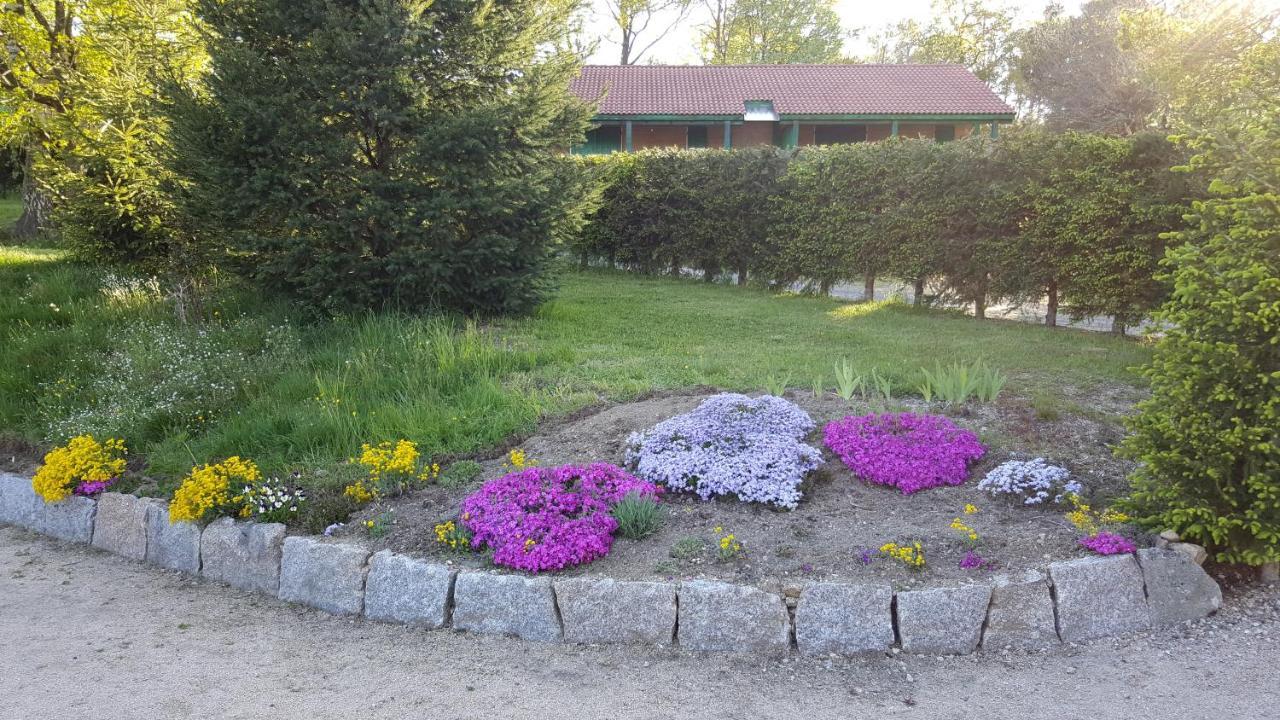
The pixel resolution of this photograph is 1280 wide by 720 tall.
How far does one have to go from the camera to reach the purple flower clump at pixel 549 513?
372cm

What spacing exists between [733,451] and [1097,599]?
1906 mm

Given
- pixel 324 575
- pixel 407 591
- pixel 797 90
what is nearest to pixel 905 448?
pixel 407 591

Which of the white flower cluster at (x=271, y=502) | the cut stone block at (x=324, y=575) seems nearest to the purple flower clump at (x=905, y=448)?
the cut stone block at (x=324, y=575)

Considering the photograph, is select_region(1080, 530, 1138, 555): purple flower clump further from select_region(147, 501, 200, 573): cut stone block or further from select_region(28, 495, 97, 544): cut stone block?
select_region(28, 495, 97, 544): cut stone block

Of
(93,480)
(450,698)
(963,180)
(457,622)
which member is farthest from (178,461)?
(963,180)

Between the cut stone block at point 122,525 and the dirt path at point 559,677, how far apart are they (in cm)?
→ 81

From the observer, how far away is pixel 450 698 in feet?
10.2

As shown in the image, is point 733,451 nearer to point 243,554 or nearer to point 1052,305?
point 243,554

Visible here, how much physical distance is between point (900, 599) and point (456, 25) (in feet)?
22.6

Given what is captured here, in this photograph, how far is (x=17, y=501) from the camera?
5191 millimetres

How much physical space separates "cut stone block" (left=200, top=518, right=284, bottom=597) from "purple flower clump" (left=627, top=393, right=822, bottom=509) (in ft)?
6.40

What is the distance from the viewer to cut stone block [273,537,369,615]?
3867 millimetres

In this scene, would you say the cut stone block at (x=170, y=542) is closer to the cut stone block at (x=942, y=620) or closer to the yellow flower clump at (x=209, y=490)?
the yellow flower clump at (x=209, y=490)

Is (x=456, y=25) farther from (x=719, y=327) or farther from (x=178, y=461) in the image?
(x=178, y=461)
